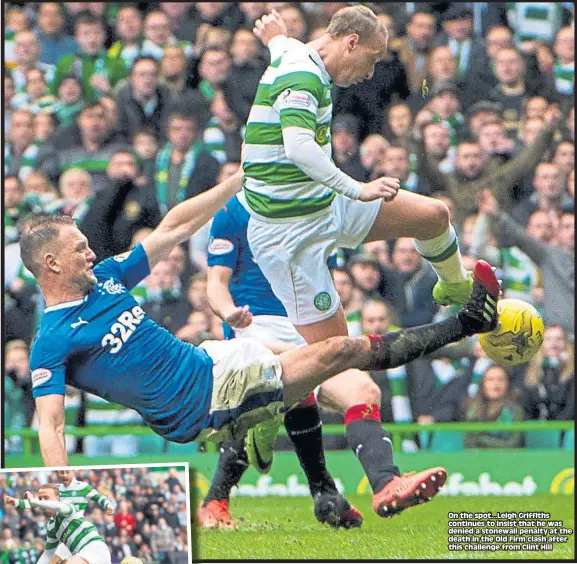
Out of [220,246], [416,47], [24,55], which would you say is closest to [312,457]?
[220,246]

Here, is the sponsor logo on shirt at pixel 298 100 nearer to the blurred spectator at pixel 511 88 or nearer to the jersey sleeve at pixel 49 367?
the jersey sleeve at pixel 49 367

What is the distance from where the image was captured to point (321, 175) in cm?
544

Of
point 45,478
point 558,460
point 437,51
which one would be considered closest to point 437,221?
point 437,51

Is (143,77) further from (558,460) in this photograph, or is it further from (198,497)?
(558,460)

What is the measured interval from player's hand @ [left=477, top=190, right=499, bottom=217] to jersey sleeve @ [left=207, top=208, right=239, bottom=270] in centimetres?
155

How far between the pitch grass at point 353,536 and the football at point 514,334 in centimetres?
94

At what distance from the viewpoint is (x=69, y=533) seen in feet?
17.4

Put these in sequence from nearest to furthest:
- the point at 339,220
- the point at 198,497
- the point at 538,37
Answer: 1. the point at 339,220
2. the point at 198,497
3. the point at 538,37

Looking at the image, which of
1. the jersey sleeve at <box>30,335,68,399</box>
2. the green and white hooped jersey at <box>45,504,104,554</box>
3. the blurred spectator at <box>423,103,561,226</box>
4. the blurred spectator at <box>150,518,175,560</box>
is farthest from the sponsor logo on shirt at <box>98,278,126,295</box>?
the blurred spectator at <box>423,103,561,226</box>

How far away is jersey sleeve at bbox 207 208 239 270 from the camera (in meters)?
6.09

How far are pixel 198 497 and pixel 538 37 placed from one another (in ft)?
10.3

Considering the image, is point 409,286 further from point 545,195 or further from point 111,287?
point 111,287

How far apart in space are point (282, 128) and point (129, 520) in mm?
1922

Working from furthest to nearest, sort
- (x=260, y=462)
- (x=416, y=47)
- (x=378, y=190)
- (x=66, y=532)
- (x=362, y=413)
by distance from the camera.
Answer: (x=416, y=47), (x=260, y=462), (x=362, y=413), (x=378, y=190), (x=66, y=532)
